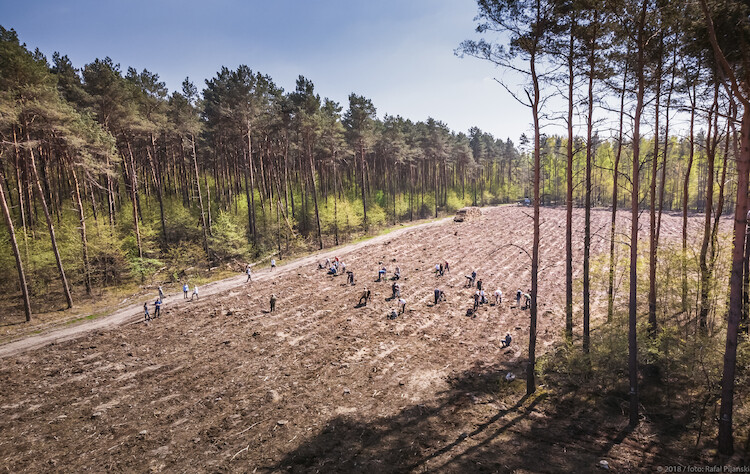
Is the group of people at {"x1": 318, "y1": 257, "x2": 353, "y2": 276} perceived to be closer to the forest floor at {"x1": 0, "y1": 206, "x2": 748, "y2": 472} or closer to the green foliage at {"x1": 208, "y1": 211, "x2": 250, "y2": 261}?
the forest floor at {"x1": 0, "y1": 206, "x2": 748, "y2": 472}

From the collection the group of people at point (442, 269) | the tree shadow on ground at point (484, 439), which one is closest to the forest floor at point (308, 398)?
the tree shadow on ground at point (484, 439)

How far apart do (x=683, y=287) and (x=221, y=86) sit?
38039 millimetres

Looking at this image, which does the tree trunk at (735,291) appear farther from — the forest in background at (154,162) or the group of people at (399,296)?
the group of people at (399,296)

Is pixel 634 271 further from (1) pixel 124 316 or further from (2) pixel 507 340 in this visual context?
(1) pixel 124 316

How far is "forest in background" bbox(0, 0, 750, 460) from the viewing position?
10273mm

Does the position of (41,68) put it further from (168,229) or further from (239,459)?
(239,459)

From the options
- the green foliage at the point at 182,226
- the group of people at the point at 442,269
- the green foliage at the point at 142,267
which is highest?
the green foliage at the point at 182,226

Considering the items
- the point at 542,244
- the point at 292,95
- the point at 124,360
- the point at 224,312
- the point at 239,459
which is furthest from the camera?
the point at 542,244

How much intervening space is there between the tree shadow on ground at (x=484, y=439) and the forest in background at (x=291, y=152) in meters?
1.18

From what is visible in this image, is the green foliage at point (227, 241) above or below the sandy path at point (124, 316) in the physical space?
above

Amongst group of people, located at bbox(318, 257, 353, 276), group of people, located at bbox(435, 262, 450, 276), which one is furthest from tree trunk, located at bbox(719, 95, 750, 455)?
group of people, located at bbox(318, 257, 353, 276)

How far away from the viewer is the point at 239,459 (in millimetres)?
9234

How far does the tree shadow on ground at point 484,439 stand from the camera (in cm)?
865

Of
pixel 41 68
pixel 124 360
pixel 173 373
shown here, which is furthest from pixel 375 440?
pixel 41 68
